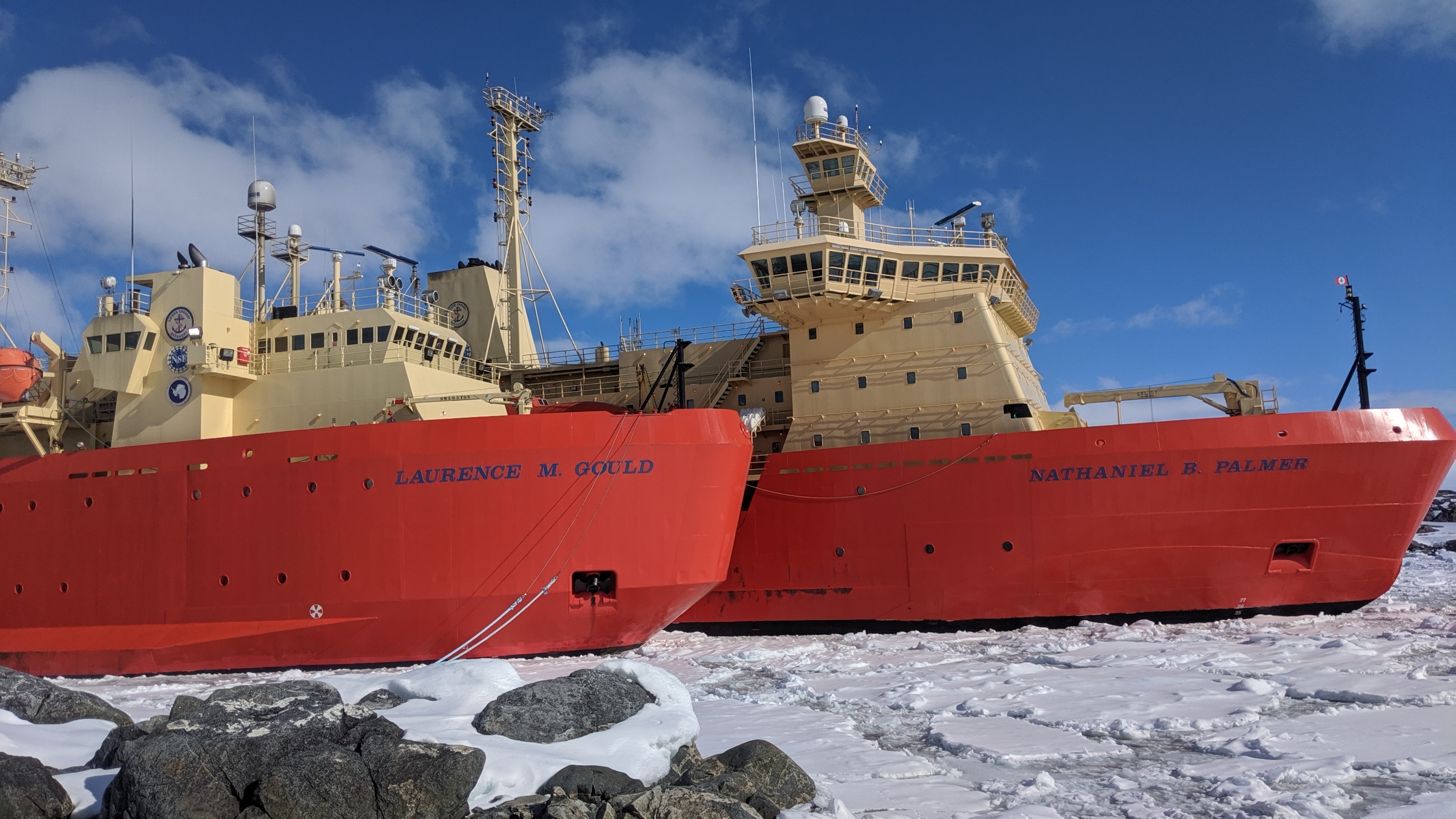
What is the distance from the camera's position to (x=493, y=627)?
13.2m

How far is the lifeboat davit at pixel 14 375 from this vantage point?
52.3ft

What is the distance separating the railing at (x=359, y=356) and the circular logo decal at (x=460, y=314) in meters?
4.50

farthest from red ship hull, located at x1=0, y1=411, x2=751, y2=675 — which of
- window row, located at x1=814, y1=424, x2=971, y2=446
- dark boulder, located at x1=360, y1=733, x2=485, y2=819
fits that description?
dark boulder, located at x1=360, y1=733, x2=485, y2=819

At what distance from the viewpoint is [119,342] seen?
52.6 feet

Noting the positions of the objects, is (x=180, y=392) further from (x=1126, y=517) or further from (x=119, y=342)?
(x=1126, y=517)

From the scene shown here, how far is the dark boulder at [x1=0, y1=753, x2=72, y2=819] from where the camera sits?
534 cm

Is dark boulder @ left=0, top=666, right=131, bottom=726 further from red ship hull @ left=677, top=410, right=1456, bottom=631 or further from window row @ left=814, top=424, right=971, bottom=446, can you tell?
window row @ left=814, top=424, right=971, bottom=446

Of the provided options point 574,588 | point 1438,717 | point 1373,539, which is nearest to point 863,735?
point 1438,717

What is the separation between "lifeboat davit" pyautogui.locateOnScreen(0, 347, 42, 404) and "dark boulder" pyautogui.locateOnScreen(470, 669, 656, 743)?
558 inches

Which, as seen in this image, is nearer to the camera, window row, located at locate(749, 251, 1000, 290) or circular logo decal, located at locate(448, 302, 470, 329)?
window row, located at locate(749, 251, 1000, 290)

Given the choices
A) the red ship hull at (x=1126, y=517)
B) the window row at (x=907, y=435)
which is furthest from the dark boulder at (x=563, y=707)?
the window row at (x=907, y=435)

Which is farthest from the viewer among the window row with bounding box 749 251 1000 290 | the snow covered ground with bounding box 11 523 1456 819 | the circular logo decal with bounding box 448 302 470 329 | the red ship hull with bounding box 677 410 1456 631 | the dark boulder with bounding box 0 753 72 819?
the circular logo decal with bounding box 448 302 470 329

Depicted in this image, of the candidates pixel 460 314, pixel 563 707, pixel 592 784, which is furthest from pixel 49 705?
pixel 460 314

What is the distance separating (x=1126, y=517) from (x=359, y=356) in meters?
13.1
